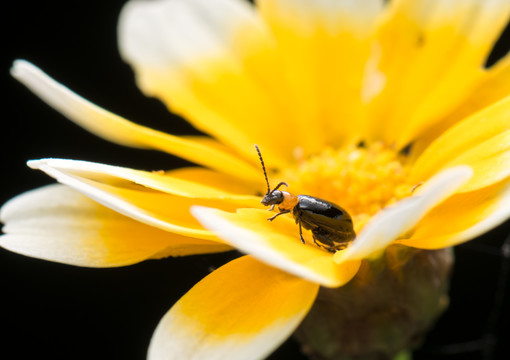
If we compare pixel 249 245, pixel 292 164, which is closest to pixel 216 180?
pixel 292 164

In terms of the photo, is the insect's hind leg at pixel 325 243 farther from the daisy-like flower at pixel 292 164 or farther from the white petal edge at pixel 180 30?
the white petal edge at pixel 180 30

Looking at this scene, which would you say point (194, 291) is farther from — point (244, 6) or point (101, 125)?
point (244, 6)

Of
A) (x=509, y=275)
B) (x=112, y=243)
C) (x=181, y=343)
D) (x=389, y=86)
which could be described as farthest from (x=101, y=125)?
(x=509, y=275)

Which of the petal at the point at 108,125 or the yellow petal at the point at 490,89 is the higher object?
the yellow petal at the point at 490,89

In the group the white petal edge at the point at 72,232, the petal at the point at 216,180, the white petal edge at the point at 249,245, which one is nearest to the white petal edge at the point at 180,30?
the petal at the point at 216,180

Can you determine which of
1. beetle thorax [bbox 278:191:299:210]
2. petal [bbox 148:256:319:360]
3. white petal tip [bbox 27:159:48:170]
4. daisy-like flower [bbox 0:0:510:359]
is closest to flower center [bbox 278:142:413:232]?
daisy-like flower [bbox 0:0:510:359]

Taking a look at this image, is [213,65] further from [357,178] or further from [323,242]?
[323,242]
